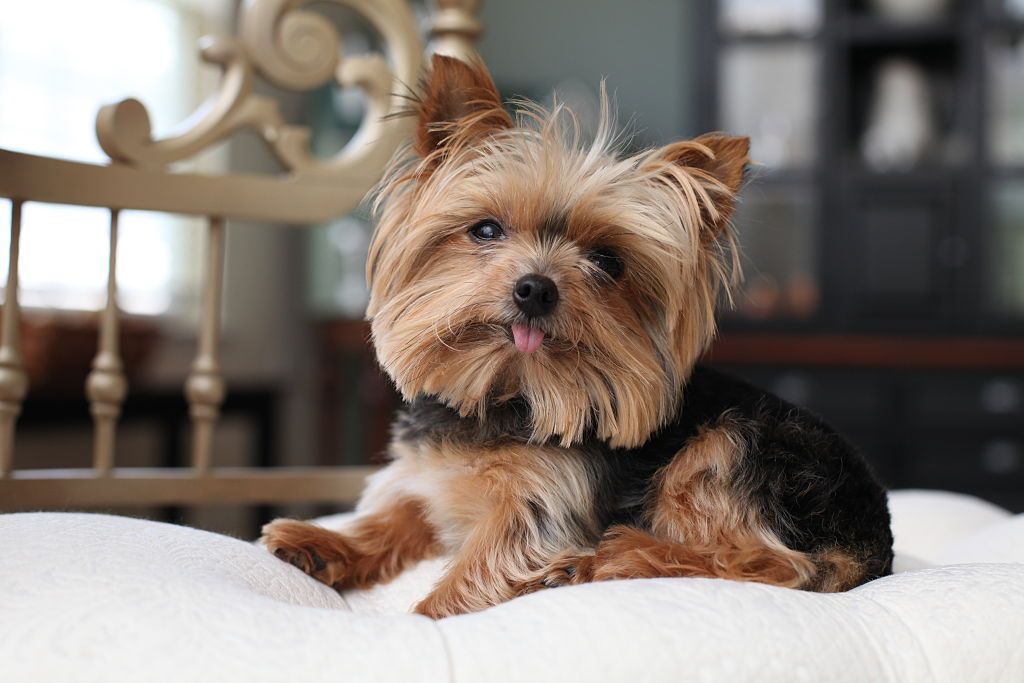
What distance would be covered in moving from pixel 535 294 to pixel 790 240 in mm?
3334

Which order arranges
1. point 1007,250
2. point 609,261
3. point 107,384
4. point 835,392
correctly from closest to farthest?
point 609,261
point 107,384
point 835,392
point 1007,250

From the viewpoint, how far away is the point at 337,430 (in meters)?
4.57

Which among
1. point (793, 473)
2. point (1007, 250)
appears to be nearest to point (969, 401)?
point (1007, 250)

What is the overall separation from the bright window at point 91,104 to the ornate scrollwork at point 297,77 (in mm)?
1688

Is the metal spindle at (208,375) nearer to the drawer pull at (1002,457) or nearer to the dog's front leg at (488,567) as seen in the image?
the dog's front leg at (488,567)

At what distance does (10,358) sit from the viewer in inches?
59.6

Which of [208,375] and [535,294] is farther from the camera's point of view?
[208,375]

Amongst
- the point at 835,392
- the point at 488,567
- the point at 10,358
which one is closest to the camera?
the point at 488,567

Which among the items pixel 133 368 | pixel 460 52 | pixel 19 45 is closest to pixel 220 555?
pixel 460 52

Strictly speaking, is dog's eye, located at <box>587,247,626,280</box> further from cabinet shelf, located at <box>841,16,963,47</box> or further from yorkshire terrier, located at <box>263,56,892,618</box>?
cabinet shelf, located at <box>841,16,963,47</box>

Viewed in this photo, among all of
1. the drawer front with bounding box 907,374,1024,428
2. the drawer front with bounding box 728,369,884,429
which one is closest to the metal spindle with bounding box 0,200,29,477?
the drawer front with bounding box 728,369,884,429

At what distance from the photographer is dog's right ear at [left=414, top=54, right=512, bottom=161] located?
132cm

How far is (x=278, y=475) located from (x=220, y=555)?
59cm

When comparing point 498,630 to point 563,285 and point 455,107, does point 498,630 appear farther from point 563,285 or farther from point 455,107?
point 455,107
